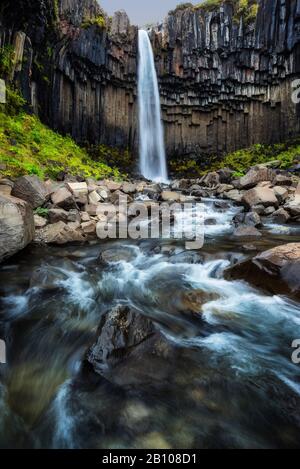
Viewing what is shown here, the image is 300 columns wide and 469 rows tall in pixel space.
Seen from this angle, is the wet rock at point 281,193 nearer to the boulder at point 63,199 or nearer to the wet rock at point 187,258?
the wet rock at point 187,258

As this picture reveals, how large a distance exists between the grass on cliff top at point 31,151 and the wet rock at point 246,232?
22.8ft

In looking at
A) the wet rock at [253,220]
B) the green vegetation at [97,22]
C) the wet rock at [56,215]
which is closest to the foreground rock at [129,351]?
the wet rock at [56,215]

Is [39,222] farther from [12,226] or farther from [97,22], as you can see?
[97,22]

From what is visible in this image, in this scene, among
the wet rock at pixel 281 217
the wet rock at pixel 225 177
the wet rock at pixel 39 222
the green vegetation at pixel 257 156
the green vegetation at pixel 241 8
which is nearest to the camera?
the wet rock at pixel 39 222

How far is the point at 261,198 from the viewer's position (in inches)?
404

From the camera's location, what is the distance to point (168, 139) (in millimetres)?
25766

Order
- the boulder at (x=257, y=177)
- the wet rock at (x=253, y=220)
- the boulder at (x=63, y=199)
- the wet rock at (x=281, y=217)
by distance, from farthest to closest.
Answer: the boulder at (x=257, y=177), the wet rock at (x=281, y=217), the wet rock at (x=253, y=220), the boulder at (x=63, y=199)

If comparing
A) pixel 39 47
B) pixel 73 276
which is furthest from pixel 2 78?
pixel 73 276

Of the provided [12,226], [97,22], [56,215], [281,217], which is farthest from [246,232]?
[97,22]

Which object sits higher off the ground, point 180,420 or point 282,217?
point 282,217

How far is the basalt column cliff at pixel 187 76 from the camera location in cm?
1883

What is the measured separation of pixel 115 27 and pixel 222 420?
1017 inches
